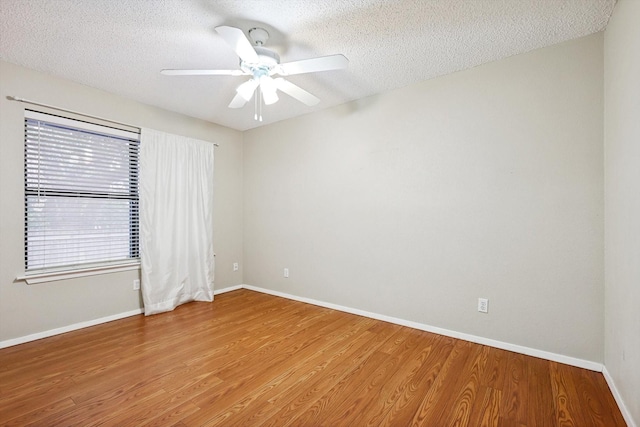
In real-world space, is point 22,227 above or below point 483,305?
above

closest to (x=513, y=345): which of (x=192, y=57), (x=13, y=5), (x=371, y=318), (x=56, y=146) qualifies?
(x=371, y=318)

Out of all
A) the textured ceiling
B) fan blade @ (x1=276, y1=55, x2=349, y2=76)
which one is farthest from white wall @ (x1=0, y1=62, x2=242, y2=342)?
fan blade @ (x1=276, y1=55, x2=349, y2=76)

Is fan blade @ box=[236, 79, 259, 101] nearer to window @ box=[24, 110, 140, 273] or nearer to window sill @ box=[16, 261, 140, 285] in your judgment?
window @ box=[24, 110, 140, 273]

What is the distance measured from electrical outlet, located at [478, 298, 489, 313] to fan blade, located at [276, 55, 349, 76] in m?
2.21

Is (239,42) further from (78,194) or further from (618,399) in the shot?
(618,399)

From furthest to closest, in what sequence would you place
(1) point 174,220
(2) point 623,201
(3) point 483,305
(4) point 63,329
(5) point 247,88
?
(1) point 174,220
(4) point 63,329
(3) point 483,305
(5) point 247,88
(2) point 623,201

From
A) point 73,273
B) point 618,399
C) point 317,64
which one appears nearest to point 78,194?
point 73,273

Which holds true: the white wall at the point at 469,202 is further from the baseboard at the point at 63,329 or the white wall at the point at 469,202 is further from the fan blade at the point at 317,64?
the baseboard at the point at 63,329

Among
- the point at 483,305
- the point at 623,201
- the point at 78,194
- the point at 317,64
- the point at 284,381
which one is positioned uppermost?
the point at 317,64

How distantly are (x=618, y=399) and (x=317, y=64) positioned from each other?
108 inches

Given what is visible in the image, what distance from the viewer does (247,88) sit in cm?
229

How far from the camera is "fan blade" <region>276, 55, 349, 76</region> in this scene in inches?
73.0

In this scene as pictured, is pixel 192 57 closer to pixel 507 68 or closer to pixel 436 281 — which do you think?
pixel 507 68

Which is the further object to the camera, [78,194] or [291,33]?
[78,194]
